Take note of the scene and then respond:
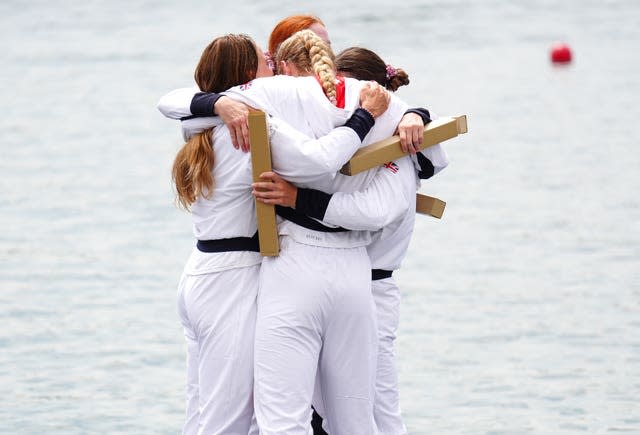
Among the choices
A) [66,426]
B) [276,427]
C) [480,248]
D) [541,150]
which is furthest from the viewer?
[541,150]

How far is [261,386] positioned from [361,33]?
18933 millimetres

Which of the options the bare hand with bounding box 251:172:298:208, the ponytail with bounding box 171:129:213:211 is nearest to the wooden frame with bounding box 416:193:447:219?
the bare hand with bounding box 251:172:298:208

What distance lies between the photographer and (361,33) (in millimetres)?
22484

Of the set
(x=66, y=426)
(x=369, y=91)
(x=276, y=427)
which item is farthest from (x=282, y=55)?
(x=66, y=426)

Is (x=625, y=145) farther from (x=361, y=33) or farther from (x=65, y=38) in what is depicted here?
(x=65, y=38)

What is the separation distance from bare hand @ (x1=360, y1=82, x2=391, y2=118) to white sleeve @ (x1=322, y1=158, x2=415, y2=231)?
6.9 inches

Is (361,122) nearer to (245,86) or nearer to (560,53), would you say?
(245,86)

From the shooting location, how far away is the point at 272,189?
3.91 metres

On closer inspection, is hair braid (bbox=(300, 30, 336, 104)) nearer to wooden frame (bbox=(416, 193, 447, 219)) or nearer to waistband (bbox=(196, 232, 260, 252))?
waistband (bbox=(196, 232, 260, 252))

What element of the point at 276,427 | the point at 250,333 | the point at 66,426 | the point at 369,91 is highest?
the point at 369,91

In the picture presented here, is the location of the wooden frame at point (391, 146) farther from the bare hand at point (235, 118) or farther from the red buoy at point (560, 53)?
the red buoy at point (560, 53)

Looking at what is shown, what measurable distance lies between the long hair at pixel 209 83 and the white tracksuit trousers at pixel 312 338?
0.31m

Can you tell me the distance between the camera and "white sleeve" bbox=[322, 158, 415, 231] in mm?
3920

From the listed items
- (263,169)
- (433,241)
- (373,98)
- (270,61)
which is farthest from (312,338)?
(433,241)
